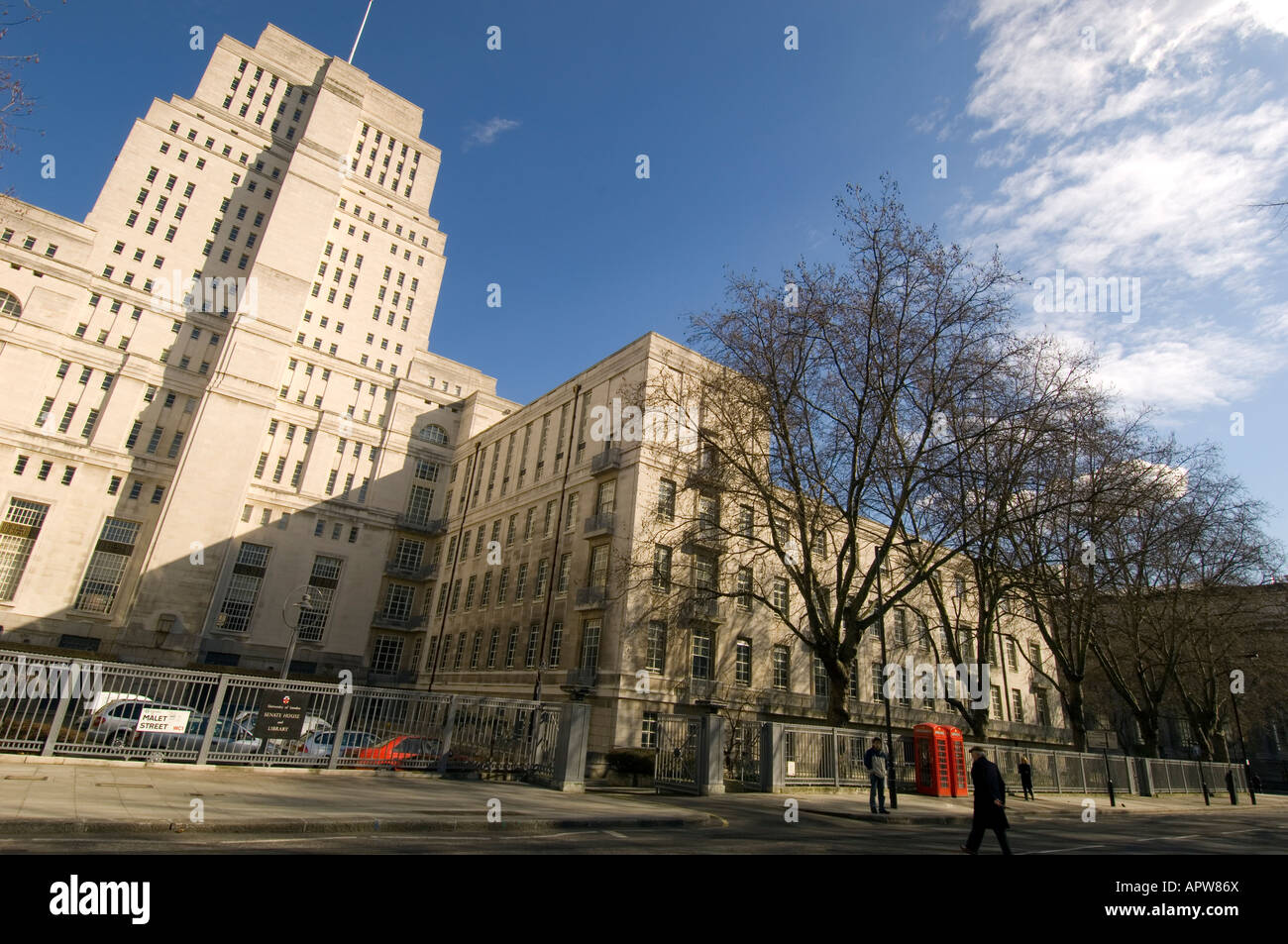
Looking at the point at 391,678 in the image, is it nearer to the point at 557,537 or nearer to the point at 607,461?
the point at 557,537

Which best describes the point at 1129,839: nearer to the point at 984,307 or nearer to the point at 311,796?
the point at 984,307

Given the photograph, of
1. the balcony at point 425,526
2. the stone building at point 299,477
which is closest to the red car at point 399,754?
the stone building at point 299,477

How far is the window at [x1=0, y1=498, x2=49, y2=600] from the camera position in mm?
44281

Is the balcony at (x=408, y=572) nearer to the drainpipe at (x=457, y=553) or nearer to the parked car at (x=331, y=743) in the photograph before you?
the drainpipe at (x=457, y=553)

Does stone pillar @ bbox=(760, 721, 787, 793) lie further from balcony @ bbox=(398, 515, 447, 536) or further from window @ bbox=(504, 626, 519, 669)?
balcony @ bbox=(398, 515, 447, 536)

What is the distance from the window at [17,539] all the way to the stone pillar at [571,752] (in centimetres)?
4914

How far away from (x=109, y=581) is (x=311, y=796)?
50.1 m

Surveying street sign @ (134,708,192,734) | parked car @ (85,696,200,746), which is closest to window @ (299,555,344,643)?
parked car @ (85,696,200,746)

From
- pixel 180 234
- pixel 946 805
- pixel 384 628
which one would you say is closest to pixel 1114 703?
pixel 946 805

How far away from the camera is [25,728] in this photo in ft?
39.2

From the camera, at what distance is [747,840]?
1072 centimetres

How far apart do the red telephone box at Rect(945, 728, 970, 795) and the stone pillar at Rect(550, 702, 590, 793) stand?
1442 cm

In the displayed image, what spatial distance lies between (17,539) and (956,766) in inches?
2351

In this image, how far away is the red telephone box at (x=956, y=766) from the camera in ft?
75.5
